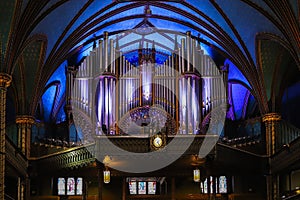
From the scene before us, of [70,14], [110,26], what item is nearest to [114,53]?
[110,26]

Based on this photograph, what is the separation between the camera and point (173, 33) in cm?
3531

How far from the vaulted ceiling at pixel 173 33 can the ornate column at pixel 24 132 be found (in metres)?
0.33

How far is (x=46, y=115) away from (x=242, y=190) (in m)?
10.4

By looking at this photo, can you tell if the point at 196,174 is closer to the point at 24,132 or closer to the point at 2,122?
the point at 24,132

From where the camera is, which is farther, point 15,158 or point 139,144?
point 15,158

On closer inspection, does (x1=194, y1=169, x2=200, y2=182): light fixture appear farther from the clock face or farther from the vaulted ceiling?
the vaulted ceiling

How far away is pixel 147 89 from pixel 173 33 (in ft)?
11.9

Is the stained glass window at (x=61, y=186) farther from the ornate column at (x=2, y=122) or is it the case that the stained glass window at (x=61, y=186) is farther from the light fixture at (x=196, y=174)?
the ornate column at (x=2, y=122)

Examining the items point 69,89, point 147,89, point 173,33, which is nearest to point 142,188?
point 147,89

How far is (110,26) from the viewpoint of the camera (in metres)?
34.3

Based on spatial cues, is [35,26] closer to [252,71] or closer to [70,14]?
[70,14]

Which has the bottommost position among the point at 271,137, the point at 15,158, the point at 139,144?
the point at 15,158

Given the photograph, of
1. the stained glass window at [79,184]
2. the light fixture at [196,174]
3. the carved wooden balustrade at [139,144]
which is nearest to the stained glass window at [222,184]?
the light fixture at [196,174]

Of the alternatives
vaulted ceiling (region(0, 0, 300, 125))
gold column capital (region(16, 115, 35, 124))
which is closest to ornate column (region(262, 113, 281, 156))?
vaulted ceiling (region(0, 0, 300, 125))
